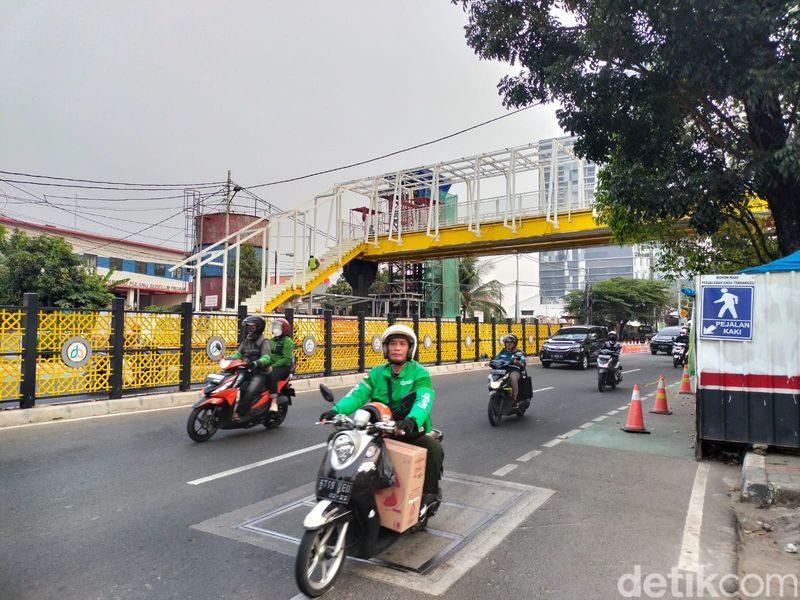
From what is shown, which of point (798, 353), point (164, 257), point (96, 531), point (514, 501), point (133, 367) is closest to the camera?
point (96, 531)

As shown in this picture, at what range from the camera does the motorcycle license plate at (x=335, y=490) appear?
3.20m

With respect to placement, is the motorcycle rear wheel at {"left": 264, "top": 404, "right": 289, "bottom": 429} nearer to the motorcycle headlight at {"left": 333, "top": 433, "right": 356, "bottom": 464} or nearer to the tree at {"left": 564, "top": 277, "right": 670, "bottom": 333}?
the motorcycle headlight at {"left": 333, "top": 433, "right": 356, "bottom": 464}

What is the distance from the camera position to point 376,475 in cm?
338

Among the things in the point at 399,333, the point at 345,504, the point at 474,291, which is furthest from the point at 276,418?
the point at 474,291

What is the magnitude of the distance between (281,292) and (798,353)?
21.2 metres

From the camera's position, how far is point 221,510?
4602 millimetres

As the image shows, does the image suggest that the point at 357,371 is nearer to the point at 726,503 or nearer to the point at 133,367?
the point at 133,367

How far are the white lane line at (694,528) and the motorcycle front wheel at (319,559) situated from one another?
2.29 m

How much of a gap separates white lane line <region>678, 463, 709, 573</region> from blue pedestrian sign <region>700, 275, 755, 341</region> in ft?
5.28

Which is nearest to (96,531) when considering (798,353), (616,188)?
(798,353)

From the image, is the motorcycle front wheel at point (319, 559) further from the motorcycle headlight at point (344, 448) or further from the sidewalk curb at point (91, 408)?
the sidewalk curb at point (91, 408)

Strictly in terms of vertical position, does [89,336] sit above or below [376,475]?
above

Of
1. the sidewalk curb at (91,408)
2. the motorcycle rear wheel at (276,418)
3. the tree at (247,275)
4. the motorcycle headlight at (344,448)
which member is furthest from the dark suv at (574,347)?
the tree at (247,275)

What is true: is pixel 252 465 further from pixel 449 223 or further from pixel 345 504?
pixel 449 223
